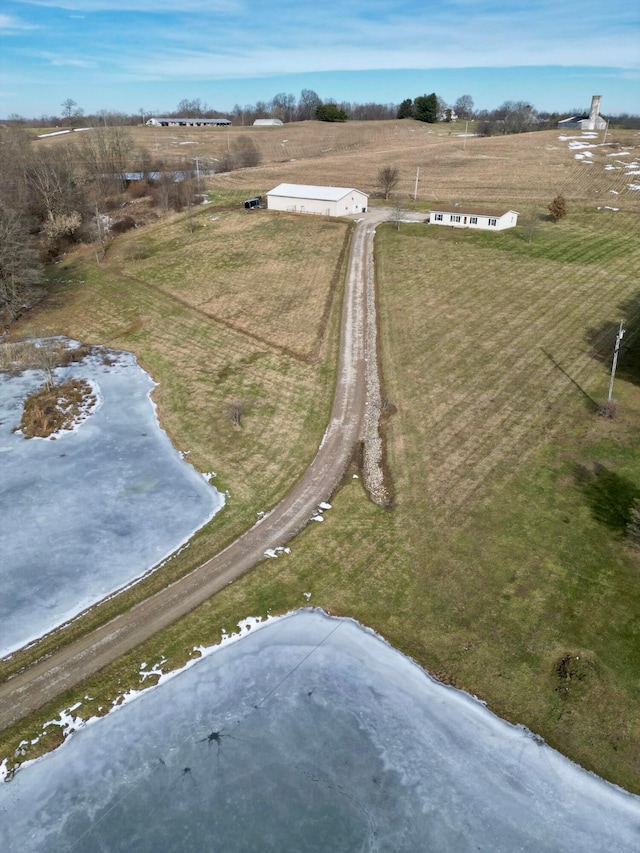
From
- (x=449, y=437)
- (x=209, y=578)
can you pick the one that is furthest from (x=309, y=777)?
(x=449, y=437)

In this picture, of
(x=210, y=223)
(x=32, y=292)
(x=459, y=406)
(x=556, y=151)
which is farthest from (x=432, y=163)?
(x=459, y=406)

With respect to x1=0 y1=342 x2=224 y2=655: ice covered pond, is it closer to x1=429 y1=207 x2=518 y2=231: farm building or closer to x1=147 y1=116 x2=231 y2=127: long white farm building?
x1=429 y1=207 x2=518 y2=231: farm building

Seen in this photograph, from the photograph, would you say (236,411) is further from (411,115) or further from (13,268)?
(411,115)

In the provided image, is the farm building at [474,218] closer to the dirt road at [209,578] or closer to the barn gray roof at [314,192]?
the barn gray roof at [314,192]

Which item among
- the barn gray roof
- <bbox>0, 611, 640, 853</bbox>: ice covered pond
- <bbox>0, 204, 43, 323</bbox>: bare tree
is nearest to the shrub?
the barn gray roof

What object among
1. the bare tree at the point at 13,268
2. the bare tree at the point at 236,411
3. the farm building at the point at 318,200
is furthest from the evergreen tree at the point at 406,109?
the bare tree at the point at 236,411
